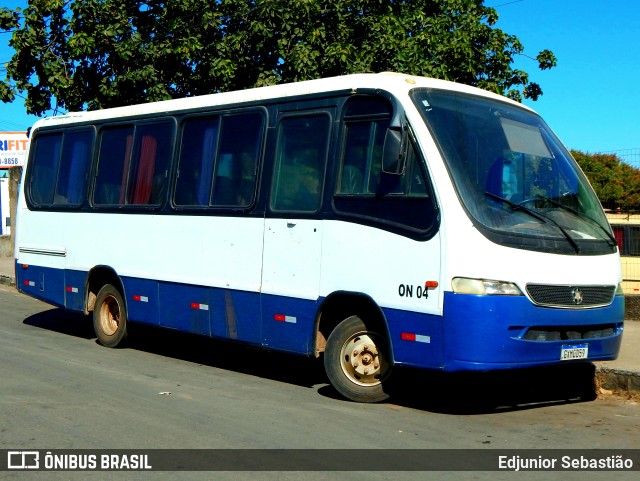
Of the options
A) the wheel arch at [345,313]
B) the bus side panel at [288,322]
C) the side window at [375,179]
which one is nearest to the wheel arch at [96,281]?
the bus side panel at [288,322]

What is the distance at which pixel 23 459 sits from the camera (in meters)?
6.26

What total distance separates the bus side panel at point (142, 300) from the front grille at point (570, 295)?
202 inches

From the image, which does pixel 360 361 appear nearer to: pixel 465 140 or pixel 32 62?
pixel 465 140

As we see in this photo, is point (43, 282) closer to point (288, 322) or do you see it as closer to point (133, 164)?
point (133, 164)

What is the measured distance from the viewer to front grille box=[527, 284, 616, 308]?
25.5ft

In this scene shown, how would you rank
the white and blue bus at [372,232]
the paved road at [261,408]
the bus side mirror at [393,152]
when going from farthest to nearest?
the bus side mirror at [393,152], the white and blue bus at [372,232], the paved road at [261,408]

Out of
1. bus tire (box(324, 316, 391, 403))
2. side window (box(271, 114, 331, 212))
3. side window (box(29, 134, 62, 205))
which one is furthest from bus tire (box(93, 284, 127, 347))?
bus tire (box(324, 316, 391, 403))

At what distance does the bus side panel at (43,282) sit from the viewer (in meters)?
12.9

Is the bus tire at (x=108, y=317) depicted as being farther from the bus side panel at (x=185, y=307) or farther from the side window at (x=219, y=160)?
the side window at (x=219, y=160)

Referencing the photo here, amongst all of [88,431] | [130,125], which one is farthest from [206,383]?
[130,125]

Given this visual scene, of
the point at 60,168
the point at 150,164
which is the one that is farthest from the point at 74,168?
the point at 150,164

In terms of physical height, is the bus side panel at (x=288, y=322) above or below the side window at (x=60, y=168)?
below

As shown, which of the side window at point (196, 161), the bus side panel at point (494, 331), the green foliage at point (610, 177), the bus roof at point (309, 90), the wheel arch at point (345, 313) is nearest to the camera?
the bus side panel at point (494, 331)

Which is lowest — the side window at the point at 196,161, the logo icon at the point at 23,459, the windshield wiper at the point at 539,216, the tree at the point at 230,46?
the logo icon at the point at 23,459
